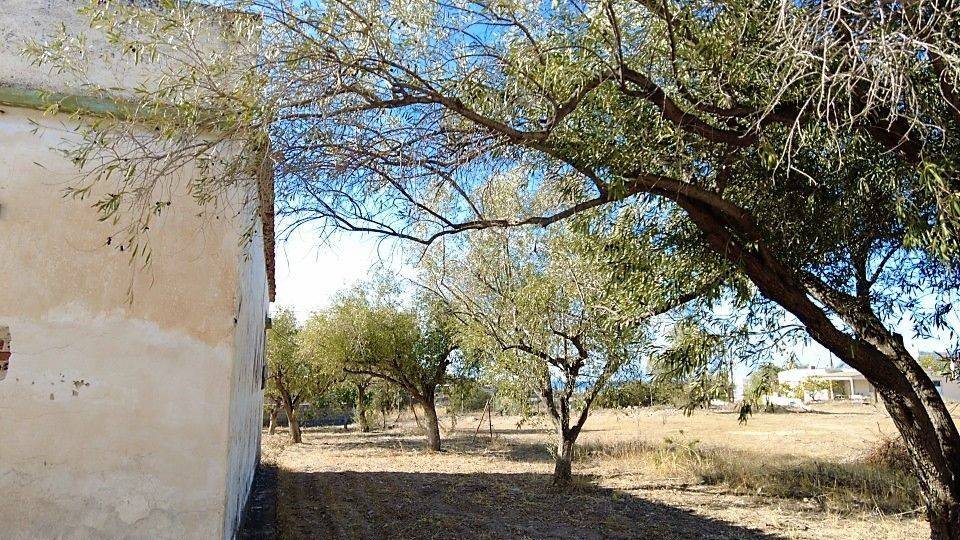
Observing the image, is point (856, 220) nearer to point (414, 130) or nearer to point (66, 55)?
point (414, 130)

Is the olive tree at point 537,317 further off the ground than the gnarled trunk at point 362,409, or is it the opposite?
the olive tree at point 537,317

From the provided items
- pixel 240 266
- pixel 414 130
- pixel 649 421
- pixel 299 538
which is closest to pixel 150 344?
pixel 240 266

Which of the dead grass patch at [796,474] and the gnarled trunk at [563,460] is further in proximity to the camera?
the gnarled trunk at [563,460]

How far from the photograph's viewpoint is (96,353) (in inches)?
186

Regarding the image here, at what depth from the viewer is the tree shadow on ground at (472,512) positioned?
1003cm

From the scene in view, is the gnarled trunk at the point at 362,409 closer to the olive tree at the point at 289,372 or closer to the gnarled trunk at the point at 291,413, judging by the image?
the olive tree at the point at 289,372

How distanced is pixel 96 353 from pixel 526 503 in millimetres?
9672

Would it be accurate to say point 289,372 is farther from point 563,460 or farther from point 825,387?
point 825,387

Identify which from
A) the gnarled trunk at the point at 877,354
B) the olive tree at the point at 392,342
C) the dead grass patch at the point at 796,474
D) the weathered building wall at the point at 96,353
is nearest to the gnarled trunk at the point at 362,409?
the olive tree at the point at 392,342

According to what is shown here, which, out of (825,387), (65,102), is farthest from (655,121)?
(825,387)

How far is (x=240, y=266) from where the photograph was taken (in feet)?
17.0

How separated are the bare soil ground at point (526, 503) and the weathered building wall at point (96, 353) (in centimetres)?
514

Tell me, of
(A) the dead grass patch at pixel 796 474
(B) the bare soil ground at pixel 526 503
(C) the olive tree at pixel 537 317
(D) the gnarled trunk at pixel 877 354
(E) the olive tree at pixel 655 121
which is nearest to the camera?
(E) the olive tree at pixel 655 121

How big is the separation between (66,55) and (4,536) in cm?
328
